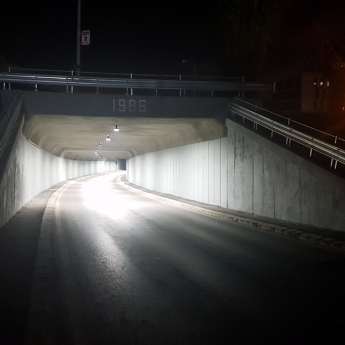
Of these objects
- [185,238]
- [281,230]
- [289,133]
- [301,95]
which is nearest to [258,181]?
[289,133]

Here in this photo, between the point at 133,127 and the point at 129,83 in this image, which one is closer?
the point at 129,83

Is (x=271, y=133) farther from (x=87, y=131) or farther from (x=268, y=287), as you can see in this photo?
(x=87, y=131)

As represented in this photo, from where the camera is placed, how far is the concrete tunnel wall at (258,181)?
14.0 m

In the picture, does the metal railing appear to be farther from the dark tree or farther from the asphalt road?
the asphalt road

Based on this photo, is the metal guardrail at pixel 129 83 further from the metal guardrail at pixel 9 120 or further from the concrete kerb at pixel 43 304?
the concrete kerb at pixel 43 304

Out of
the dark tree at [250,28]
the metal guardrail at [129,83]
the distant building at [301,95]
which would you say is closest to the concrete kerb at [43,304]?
the metal guardrail at [129,83]

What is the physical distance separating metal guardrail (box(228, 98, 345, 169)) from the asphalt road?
313cm

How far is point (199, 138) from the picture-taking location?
26.0m

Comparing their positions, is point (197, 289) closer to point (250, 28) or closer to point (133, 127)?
point (133, 127)

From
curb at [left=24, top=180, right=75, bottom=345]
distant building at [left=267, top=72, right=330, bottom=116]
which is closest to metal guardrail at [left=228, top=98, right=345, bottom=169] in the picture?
distant building at [left=267, top=72, right=330, bottom=116]

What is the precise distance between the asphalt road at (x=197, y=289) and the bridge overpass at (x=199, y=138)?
7.42 feet

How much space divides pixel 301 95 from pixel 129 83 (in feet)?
27.4

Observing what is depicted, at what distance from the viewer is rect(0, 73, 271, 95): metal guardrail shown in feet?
70.3

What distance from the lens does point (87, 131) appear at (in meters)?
29.7
